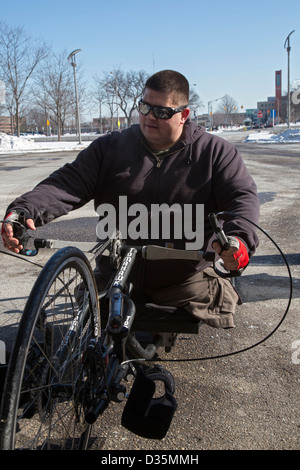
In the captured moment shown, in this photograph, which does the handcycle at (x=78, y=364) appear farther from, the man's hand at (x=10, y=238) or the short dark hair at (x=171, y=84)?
the short dark hair at (x=171, y=84)

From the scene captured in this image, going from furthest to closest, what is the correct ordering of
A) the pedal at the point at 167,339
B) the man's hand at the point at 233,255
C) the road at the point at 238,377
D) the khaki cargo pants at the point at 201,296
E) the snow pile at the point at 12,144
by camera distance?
the snow pile at the point at 12,144
the pedal at the point at 167,339
the khaki cargo pants at the point at 201,296
the road at the point at 238,377
the man's hand at the point at 233,255

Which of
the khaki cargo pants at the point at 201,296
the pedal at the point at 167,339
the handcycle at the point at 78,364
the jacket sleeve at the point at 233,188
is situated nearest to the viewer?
the handcycle at the point at 78,364

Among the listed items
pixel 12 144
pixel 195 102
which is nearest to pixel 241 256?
pixel 12 144

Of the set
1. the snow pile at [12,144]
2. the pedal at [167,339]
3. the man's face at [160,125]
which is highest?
the snow pile at [12,144]

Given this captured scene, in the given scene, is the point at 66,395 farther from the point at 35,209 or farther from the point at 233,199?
the point at 233,199

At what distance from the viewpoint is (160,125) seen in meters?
3.03

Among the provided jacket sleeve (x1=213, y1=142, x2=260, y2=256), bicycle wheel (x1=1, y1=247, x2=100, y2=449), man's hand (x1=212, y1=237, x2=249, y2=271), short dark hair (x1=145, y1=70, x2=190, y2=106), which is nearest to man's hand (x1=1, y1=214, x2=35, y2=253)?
bicycle wheel (x1=1, y1=247, x2=100, y2=449)
